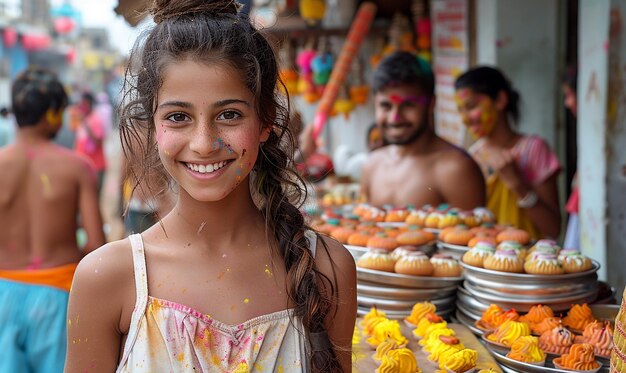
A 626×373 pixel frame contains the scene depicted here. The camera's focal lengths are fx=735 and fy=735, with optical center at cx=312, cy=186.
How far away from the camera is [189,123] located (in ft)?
4.97

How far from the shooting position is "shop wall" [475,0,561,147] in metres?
5.07

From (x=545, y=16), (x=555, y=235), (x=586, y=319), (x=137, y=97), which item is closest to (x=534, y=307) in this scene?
(x=586, y=319)

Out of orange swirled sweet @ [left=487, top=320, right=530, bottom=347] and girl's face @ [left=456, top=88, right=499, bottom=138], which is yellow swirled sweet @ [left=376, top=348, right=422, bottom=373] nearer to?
orange swirled sweet @ [left=487, top=320, right=530, bottom=347]

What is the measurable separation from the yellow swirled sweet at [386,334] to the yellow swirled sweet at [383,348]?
0.09 metres

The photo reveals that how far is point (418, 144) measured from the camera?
149 inches

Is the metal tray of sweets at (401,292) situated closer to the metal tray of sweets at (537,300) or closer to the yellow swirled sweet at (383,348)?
the metal tray of sweets at (537,300)

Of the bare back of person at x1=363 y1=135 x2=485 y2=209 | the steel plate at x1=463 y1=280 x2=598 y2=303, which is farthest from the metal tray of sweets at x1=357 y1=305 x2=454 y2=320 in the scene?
the bare back of person at x1=363 y1=135 x2=485 y2=209

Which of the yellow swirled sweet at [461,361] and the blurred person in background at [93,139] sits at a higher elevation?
the yellow swirled sweet at [461,361]

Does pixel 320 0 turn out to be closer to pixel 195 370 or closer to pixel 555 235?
pixel 555 235

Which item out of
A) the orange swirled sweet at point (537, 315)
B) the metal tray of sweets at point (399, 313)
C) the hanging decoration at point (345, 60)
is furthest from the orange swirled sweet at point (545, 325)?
the hanging decoration at point (345, 60)

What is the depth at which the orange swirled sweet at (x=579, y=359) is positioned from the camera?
1.88 meters

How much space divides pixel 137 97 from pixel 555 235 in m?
2.98

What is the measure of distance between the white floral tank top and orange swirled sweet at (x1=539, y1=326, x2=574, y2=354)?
0.78 metres

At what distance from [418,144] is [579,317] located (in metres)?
1.77
